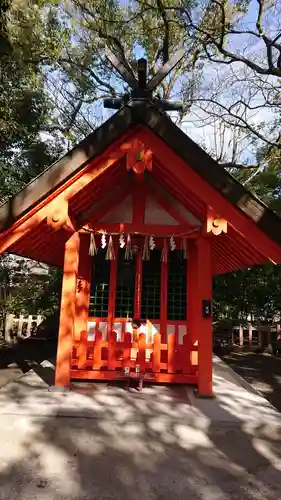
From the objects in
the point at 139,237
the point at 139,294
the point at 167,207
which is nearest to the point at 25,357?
the point at 139,294

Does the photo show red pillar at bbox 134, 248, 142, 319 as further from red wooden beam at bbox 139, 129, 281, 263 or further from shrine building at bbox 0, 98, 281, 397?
red wooden beam at bbox 139, 129, 281, 263

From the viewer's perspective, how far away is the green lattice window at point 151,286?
714cm

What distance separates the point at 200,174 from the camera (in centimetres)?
526

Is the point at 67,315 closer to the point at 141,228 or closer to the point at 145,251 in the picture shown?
the point at 145,251

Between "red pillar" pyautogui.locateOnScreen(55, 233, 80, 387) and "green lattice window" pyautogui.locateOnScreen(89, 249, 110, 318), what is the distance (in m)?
1.14

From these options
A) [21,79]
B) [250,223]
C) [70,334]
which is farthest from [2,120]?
[250,223]

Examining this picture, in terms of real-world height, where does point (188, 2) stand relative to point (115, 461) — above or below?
above

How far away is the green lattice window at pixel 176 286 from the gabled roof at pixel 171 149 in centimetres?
233

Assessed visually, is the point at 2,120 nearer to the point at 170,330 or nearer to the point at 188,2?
the point at 188,2

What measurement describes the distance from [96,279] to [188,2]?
1152cm

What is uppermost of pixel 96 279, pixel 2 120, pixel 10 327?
pixel 2 120

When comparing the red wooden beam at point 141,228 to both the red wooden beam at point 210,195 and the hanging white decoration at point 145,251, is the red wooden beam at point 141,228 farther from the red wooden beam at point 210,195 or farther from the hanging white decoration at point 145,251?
the red wooden beam at point 210,195

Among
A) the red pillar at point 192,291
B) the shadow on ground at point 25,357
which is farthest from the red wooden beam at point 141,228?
the shadow on ground at point 25,357

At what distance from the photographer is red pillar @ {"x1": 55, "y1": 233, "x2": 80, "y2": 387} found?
568 centimetres
